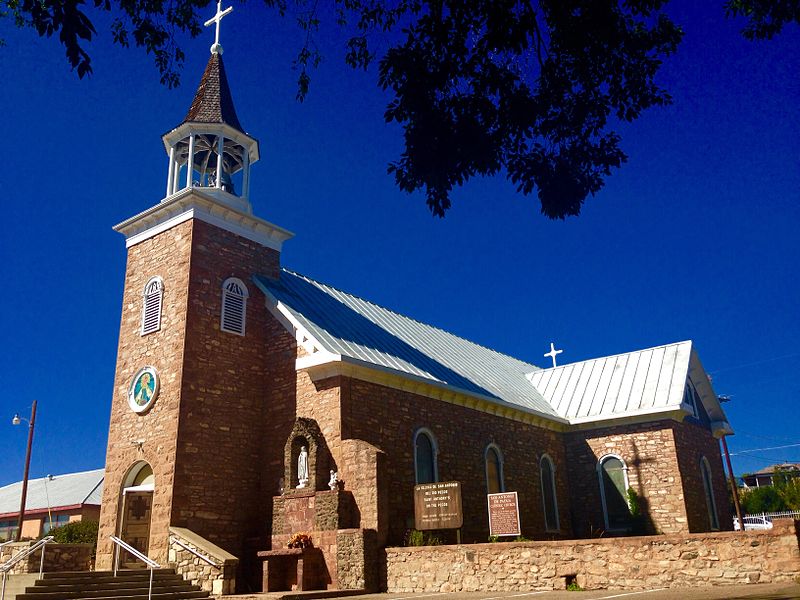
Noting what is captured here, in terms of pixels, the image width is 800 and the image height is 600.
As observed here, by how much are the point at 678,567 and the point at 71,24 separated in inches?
544

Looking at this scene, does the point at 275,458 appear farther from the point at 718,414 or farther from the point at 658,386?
the point at 718,414

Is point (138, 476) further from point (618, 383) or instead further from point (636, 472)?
point (618, 383)

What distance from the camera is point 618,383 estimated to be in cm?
3078

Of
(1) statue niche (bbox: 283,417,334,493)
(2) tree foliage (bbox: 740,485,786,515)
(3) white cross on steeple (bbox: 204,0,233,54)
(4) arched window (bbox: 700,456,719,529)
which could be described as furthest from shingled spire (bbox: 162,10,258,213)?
(2) tree foliage (bbox: 740,485,786,515)

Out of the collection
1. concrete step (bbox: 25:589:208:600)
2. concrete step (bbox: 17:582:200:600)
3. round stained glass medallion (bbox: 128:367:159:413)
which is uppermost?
round stained glass medallion (bbox: 128:367:159:413)

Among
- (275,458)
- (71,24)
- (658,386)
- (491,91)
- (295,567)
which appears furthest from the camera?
(658,386)

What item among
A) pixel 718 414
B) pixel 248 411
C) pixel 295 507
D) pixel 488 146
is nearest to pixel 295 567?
pixel 295 507

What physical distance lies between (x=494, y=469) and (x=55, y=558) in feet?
43.7

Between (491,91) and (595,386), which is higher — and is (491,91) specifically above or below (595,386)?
below

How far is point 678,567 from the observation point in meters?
14.7

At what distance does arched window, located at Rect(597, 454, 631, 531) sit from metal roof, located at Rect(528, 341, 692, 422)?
1.78 m

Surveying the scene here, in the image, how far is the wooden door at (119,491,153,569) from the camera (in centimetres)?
2027

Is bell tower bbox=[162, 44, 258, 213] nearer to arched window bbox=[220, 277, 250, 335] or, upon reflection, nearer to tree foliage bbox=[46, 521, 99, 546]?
arched window bbox=[220, 277, 250, 335]

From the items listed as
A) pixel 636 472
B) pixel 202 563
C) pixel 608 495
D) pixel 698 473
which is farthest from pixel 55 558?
pixel 698 473
